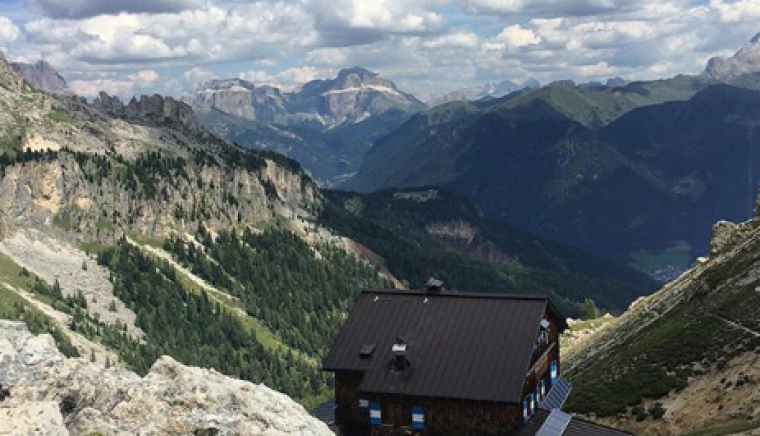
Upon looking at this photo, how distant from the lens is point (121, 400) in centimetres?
3102

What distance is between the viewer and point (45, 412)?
25.0 m

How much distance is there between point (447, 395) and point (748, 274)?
5208 centimetres

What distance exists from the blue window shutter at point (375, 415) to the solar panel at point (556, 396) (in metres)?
12.9

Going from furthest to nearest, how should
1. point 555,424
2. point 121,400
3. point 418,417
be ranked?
point 555,424 → point 418,417 → point 121,400

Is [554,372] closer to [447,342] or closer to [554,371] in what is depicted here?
[554,371]

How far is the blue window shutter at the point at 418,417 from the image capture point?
2056 inches

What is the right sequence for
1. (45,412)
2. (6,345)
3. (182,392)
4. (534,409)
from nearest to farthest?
(45,412)
(6,345)
(182,392)
(534,409)

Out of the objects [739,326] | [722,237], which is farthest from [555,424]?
[722,237]

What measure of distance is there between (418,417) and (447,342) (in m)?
Answer: 5.86

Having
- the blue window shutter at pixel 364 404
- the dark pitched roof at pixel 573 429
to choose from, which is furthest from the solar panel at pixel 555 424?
the blue window shutter at pixel 364 404

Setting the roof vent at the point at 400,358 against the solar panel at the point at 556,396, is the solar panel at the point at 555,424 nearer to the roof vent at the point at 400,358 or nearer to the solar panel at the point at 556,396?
the solar panel at the point at 556,396

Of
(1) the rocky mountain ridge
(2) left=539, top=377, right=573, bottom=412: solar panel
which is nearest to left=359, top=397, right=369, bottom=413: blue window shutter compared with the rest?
(2) left=539, top=377, right=573, bottom=412: solar panel

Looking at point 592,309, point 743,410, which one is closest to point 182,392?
point 743,410

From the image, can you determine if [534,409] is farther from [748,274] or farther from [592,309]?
[592,309]
